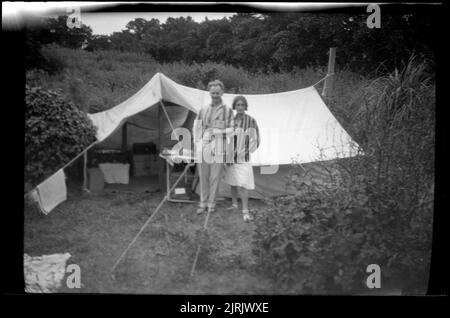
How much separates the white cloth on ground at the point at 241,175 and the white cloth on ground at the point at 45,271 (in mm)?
961

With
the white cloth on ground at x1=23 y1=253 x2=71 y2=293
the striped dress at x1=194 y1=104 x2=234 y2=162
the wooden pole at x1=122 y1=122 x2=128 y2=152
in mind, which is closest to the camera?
the white cloth on ground at x1=23 y1=253 x2=71 y2=293

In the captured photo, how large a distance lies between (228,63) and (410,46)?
1011mm

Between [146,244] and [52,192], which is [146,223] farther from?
[52,192]

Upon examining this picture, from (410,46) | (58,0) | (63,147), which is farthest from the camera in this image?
(63,147)

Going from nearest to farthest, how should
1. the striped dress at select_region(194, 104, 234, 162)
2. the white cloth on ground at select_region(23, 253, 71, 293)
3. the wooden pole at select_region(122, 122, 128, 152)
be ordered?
the white cloth on ground at select_region(23, 253, 71, 293) → the striped dress at select_region(194, 104, 234, 162) → the wooden pole at select_region(122, 122, 128, 152)

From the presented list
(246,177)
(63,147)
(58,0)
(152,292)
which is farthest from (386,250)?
(58,0)

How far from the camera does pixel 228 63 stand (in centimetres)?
239

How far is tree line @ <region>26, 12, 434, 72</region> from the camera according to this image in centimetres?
224

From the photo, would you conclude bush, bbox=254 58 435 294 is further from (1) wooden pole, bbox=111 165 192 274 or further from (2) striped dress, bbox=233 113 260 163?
(1) wooden pole, bbox=111 165 192 274

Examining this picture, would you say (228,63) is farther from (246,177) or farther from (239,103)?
(246,177)

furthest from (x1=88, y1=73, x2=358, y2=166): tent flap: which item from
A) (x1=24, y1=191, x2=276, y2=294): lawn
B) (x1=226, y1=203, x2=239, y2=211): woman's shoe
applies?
(x1=24, y1=191, x2=276, y2=294): lawn

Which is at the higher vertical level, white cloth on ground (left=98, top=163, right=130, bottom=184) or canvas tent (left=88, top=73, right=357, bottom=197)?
canvas tent (left=88, top=73, right=357, bottom=197)

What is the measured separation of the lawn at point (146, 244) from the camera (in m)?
2.24

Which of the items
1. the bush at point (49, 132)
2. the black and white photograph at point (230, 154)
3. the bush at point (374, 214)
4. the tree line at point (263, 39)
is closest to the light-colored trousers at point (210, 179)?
the black and white photograph at point (230, 154)
